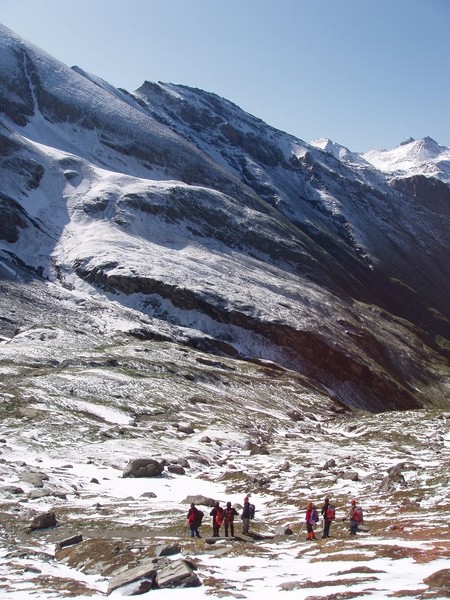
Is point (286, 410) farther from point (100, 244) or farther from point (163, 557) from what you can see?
point (100, 244)

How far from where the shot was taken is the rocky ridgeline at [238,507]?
1862 cm

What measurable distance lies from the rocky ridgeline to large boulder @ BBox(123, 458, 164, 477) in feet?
0.23

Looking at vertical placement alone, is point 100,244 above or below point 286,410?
above

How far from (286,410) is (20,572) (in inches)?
2483

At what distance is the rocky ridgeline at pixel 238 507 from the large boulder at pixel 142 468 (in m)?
0.07

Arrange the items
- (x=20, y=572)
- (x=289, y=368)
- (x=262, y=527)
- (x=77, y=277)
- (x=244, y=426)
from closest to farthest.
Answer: (x=20, y=572) → (x=262, y=527) → (x=244, y=426) → (x=289, y=368) → (x=77, y=277)

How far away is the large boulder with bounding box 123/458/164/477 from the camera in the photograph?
40594mm

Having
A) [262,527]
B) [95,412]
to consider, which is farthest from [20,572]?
[95,412]

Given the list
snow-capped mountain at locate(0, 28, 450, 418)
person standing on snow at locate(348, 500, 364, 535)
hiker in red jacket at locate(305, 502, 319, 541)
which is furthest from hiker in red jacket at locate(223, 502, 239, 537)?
snow-capped mountain at locate(0, 28, 450, 418)

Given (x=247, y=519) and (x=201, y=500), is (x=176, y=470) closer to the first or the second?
(x=201, y=500)

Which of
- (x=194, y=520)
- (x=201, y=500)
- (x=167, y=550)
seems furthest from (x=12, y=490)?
(x=167, y=550)

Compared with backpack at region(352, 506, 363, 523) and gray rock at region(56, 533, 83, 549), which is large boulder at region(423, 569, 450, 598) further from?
gray rock at region(56, 533, 83, 549)

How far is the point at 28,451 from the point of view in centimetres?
4447

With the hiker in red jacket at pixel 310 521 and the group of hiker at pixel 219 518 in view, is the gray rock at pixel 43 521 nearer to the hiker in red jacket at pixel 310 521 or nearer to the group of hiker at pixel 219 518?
the group of hiker at pixel 219 518
